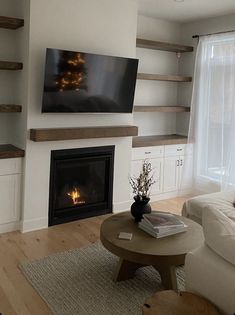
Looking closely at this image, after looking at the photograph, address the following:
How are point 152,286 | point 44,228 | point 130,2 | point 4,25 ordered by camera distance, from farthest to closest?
point 130,2, point 44,228, point 4,25, point 152,286

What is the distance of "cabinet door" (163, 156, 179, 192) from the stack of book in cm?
228

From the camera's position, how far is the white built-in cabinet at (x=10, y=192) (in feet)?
12.0

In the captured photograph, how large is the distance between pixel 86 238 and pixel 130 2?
286 cm

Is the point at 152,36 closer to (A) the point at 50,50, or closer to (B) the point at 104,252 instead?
(A) the point at 50,50

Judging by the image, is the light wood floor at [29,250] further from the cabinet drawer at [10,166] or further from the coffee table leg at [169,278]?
the coffee table leg at [169,278]

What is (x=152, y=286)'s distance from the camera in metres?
2.80

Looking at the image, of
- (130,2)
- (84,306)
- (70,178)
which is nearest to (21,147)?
(70,178)

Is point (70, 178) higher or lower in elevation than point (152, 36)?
lower

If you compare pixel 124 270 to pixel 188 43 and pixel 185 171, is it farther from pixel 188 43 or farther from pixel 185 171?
pixel 188 43

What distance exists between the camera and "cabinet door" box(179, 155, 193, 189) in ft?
17.5

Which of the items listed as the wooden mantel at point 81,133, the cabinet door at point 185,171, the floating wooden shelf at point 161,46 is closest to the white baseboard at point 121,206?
the wooden mantel at point 81,133

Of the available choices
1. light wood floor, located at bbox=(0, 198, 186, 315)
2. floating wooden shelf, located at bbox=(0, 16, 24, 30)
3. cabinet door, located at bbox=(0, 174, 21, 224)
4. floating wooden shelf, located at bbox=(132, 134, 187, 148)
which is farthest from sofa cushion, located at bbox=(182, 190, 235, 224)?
floating wooden shelf, located at bbox=(0, 16, 24, 30)

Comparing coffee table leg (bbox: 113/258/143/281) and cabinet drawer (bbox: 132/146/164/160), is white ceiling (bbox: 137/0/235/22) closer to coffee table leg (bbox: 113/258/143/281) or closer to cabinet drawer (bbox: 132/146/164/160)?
cabinet drawer (bbox: 132/146/164/160)

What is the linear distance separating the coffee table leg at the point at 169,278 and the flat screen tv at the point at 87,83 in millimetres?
2051
